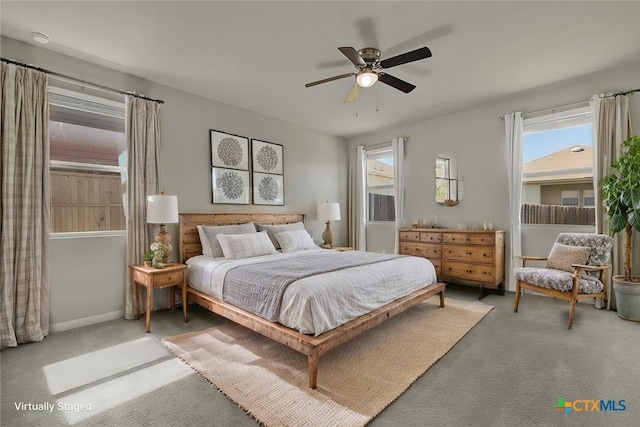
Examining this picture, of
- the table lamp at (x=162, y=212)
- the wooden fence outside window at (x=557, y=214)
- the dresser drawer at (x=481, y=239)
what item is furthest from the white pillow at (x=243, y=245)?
the wooden fence outside window at (x=557, y=214)

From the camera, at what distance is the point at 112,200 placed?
3.51 metres

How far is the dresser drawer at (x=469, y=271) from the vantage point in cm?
416

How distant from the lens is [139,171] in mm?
3523

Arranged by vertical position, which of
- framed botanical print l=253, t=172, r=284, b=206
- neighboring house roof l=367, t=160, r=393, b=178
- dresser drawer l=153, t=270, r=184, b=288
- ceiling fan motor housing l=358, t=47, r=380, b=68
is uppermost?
ceiling fan motor housing l=358, t=47, r=380, b=68

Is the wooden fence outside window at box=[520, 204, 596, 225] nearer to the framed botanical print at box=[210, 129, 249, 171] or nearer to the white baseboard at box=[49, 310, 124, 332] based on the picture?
the framed botanical print at box=[210, 129, 249, 171]

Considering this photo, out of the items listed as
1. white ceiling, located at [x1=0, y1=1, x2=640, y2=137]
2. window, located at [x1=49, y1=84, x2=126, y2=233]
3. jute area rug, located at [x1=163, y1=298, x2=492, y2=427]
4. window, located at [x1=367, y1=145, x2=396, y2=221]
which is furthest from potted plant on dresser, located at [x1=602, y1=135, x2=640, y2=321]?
window, located at [x1=49, y1=84, x2=126, y2=233]

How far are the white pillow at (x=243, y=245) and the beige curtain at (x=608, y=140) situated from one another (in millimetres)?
4141

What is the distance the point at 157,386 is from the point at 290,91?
3552 millimetres

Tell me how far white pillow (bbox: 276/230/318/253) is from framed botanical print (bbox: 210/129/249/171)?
1255 millimetres

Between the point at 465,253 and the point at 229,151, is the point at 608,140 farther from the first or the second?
the point at 229,151

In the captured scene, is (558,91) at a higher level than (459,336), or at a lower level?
higher

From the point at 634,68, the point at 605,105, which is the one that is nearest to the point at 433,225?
the point at 605,105

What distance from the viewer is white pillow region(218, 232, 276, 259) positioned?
3.59 metres

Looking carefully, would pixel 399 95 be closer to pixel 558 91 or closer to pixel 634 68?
pixel 558 91
